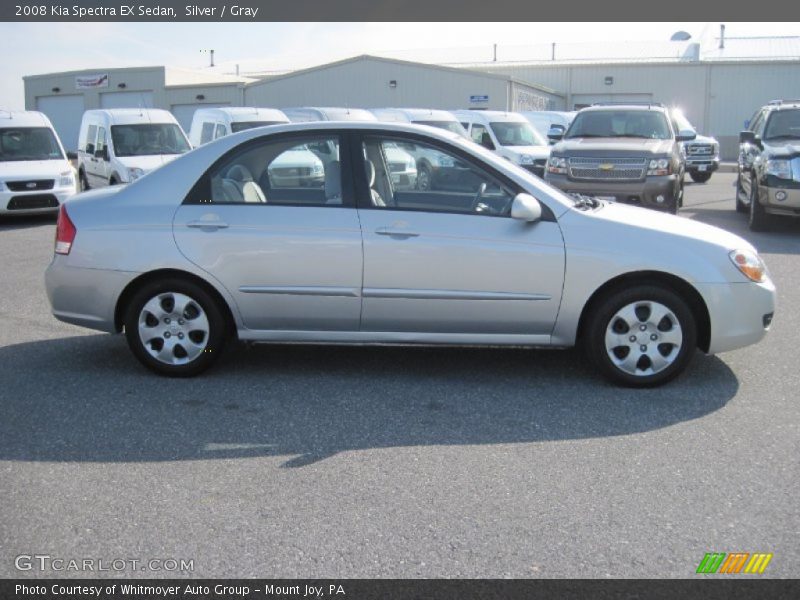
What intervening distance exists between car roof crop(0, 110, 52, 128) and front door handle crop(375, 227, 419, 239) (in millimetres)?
12848

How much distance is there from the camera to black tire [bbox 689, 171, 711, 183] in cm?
2563

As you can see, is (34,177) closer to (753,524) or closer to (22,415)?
(22,415)

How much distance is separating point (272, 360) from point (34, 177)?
1073 cm

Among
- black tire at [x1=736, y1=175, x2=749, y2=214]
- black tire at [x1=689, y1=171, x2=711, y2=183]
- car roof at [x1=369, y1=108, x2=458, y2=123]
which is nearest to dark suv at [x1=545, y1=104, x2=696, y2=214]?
black tire at [x1=736, y1=175, x2=749, y2=214]

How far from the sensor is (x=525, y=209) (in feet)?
18.7

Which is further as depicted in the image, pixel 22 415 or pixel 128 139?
pixel 128 139

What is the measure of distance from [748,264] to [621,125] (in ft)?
31.9

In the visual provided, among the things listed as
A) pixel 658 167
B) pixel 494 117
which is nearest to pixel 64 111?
pixel 494 117

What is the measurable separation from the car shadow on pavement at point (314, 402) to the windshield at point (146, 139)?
10.8 metres

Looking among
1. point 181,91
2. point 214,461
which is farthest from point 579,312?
point 181,91

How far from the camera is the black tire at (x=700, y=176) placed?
25.6 m

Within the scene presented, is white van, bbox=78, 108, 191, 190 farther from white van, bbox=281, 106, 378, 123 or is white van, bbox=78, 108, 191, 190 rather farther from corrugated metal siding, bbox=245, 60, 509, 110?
corrugated metal siding, bbox=245, 60, 509, 110

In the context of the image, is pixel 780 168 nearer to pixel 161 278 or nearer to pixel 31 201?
pixel 161 278

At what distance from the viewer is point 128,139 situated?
17.2 m
